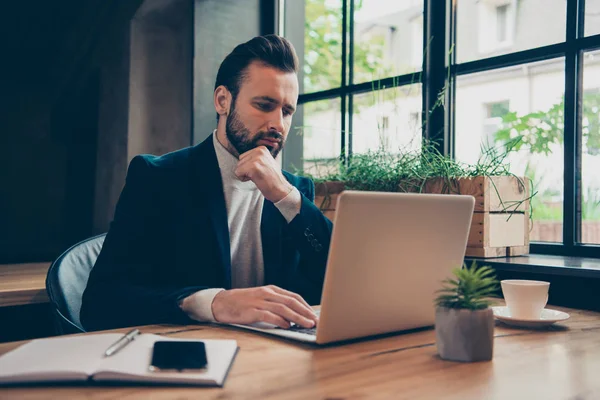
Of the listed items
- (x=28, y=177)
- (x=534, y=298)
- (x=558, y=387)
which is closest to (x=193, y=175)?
(x=534, y=298)

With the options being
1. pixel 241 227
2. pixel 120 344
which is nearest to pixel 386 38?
pixel 241 227

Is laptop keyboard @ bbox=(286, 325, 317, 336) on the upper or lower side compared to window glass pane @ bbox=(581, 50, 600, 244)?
lower

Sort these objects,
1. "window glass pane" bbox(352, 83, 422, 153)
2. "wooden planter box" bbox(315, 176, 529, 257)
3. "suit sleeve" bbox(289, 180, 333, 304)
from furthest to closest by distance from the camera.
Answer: "window glass pane" bbox(352, 83, 422, 153), "wooden planter box" bbox(315, 176, 529, 257), "suit sleeve" bbox(289, 180, 333, 304)

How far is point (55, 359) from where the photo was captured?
0.83 m

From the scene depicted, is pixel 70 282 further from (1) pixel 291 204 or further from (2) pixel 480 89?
(2) pixel 480 89

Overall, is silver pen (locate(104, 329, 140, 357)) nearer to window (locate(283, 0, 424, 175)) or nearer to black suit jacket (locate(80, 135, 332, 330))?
black suit jacket (locate(80, 135, 332, 330))

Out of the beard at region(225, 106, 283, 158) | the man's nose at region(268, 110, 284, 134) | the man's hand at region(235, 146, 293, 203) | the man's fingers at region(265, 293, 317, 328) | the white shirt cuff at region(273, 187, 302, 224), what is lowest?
the man's fingers at region(265, 293, 317, 328)

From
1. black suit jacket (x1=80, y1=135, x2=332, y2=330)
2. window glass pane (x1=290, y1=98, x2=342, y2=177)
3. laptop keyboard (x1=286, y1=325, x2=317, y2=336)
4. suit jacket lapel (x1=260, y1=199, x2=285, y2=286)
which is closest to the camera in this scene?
laptop keyboard (x1=286, y1=325, x2=317, y2=336)

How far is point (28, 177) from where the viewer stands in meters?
6.58

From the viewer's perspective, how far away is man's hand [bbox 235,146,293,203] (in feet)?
5.10

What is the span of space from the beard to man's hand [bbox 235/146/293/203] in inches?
6.8

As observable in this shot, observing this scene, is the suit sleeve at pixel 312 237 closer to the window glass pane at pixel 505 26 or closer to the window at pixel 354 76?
the window at pixel 354 76

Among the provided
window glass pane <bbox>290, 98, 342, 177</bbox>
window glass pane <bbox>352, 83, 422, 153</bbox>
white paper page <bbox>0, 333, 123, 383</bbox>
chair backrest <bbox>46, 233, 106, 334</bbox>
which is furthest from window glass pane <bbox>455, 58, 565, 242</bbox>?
white paper page <bbox>0, 333, 123, 383</bbox>

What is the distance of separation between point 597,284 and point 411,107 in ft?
3.91
